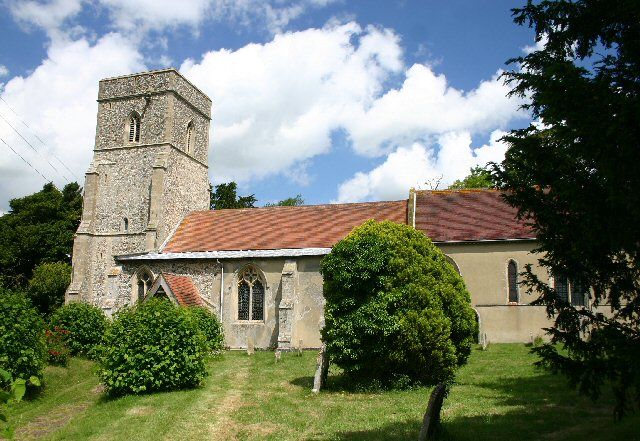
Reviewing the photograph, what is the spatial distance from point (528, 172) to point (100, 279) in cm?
2551

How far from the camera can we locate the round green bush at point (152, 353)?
1282 cm

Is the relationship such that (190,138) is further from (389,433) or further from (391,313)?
(389,433)

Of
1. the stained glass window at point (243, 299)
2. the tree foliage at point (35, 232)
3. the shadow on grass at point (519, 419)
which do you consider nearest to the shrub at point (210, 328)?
the stained glass window at point (243, 299)

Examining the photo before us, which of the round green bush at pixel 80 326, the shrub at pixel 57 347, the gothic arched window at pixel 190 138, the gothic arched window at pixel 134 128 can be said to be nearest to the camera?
the shrub at pixel 57 347

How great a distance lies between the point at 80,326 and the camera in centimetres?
1970

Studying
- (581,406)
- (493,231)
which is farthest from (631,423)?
(493,231)

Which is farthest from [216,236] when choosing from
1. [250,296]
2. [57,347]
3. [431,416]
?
[431,416]

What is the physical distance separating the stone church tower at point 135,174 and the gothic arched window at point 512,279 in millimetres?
16852

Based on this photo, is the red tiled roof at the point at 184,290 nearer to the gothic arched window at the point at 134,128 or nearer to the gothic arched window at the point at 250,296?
the gothic arched window at the point at 250,296

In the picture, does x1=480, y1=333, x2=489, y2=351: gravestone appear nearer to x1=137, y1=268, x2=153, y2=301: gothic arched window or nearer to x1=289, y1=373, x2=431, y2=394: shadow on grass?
x1=289, y1=373, x2=431, y2=394: shadow on grass

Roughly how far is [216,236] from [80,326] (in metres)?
7.87

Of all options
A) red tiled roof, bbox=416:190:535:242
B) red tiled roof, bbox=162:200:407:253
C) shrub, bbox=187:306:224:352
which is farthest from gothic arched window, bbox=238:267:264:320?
red tiled roof, bbox=416:190:535:242

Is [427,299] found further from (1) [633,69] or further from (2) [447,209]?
(2) [447,209]

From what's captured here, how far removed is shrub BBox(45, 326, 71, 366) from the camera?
17641mm
